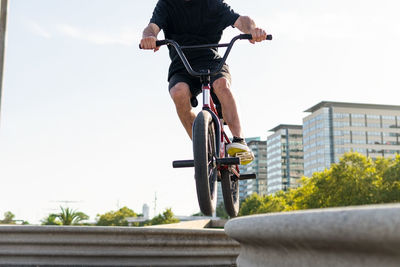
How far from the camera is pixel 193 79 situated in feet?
17.0

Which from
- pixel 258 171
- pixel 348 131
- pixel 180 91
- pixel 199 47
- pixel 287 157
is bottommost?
pixel 180 91

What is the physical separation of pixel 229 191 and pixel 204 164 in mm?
1333

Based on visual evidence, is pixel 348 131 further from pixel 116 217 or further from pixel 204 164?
pixel 204 164

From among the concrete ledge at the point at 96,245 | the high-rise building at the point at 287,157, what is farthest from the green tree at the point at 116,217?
the concrete ledge at the point at 96,245

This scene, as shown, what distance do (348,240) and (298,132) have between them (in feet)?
494

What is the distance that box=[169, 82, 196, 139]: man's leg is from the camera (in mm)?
5008

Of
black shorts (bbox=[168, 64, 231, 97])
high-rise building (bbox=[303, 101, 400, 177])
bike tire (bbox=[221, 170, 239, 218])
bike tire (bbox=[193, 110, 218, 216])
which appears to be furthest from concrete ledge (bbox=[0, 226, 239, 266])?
high-rise building (bbox=[303, 101, 400, 177])

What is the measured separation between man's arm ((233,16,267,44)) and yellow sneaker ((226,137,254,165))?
3.39 ft

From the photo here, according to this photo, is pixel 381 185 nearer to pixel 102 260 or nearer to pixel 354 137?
pixel 102 260

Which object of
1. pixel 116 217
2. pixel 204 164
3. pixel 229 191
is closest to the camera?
pixel 204 164

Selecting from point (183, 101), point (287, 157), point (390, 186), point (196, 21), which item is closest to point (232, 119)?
point (183, 101)

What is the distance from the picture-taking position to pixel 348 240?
3.36 ft

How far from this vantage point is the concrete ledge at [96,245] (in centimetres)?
317

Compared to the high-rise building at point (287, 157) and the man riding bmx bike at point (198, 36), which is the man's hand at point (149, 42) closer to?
the man riding bmx bike at point (198, 36)
